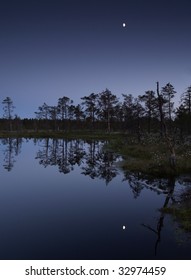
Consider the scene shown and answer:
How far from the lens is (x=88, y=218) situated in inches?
574

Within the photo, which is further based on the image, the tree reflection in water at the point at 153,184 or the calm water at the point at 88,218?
the tree reflection in water at the point at 153,184

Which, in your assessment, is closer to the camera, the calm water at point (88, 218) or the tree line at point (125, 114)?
the calm water at point (88, 218)

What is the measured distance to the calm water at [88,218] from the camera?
35.5 ft

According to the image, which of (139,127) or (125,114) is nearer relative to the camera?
(139,127)

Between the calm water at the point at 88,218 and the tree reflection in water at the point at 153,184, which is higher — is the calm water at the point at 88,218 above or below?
below

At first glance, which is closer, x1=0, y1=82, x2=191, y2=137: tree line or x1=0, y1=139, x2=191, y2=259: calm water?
x1=0, y1=139, x2=191, y2=259: calm water

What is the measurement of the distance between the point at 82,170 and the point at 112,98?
63838mm

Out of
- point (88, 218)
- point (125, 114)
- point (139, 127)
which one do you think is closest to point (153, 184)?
point (88, 218)

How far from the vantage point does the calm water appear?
10812 millimetres

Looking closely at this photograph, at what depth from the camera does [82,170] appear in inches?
1166

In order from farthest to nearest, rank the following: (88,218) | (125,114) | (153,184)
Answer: (125,114) < (153,184) < (88,218)

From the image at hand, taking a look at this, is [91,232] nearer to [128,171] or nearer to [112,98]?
[128,171]

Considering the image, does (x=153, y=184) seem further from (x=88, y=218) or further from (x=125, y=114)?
(x=125, y=114)
